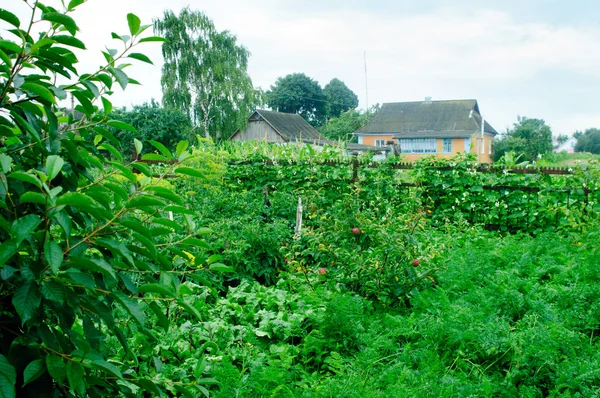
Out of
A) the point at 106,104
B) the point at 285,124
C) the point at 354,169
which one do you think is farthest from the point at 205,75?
the point at 106,104

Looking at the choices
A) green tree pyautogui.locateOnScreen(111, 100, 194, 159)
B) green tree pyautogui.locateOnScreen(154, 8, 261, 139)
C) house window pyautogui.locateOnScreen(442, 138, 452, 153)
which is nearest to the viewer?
green tree pyautogui.locateOnScreen(111, 100, 194, 159)

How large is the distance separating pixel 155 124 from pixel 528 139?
35.3 metres

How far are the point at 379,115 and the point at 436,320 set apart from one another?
5416cm

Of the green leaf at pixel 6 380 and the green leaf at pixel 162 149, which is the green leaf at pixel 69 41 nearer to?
the green leaf at pixel 162 149

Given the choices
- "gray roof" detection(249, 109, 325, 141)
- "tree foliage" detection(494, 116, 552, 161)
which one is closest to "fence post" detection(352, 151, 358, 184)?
"gray roof" detection(249, 109, 325, 141)

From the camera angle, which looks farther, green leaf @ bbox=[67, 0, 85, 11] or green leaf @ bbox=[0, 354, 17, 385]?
green leaf @ bbox=[67, 0, 85, 11]

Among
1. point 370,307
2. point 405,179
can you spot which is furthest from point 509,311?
point 405,179

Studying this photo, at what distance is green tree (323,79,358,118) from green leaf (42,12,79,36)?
226 ft

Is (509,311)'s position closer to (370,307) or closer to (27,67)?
(370,307)

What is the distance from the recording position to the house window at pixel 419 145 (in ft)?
167

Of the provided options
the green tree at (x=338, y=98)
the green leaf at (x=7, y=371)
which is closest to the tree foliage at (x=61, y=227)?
the green leaf at (x=7, y=371)

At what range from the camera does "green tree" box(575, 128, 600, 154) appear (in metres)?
53.4

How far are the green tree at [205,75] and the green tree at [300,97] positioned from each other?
3606 centimetres

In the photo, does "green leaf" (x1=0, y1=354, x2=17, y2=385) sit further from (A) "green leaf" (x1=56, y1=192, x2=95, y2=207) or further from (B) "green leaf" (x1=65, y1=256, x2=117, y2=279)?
(A) "green leaf" (x1=56, y1=192, x2=95, y2=207)
